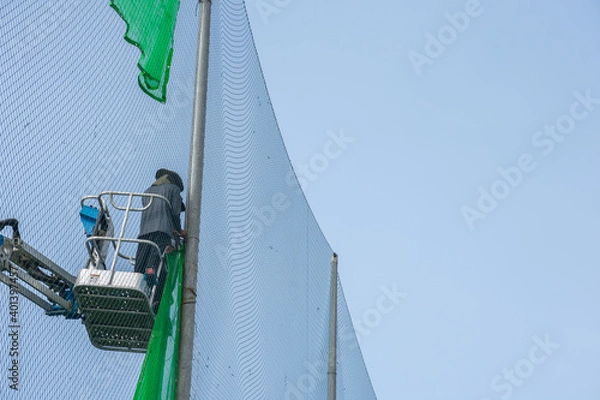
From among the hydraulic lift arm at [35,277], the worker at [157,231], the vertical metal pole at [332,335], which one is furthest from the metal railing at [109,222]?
the vertical metal pole at [332,335]

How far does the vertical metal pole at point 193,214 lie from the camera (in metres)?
5.49

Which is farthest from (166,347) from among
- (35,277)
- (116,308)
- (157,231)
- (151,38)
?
(151,38)

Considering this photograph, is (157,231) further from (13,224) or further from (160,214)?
(13,224)

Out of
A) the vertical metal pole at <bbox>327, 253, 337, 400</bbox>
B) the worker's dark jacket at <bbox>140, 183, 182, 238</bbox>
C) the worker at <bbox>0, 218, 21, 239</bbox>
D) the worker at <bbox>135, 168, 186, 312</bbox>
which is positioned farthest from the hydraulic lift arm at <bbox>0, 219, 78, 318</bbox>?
the vertical metal pole at <bbox>327, 253, 337, 400</bbox>

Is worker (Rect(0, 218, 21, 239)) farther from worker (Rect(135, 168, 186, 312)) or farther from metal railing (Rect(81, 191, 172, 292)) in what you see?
worker (Rect(135, 168, 186, 312))

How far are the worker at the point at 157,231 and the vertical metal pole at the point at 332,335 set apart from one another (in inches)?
166

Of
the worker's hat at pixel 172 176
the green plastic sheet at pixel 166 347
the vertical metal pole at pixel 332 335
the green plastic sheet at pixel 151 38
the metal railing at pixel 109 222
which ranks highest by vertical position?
the vertical metal pole at pixel 332 335

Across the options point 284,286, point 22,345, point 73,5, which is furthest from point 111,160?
point 284,286

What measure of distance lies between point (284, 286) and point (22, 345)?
3566mm

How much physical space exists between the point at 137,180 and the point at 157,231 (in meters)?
0.26

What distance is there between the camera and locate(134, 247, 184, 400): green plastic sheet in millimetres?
5234

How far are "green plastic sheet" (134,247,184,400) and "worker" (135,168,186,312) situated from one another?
7cm

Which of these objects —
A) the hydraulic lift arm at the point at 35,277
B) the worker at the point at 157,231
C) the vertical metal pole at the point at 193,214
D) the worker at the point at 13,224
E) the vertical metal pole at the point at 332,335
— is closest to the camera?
the worker at the point at 13,224

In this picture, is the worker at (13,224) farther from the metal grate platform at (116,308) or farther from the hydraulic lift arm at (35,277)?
the metal grate platform at (116,308)
